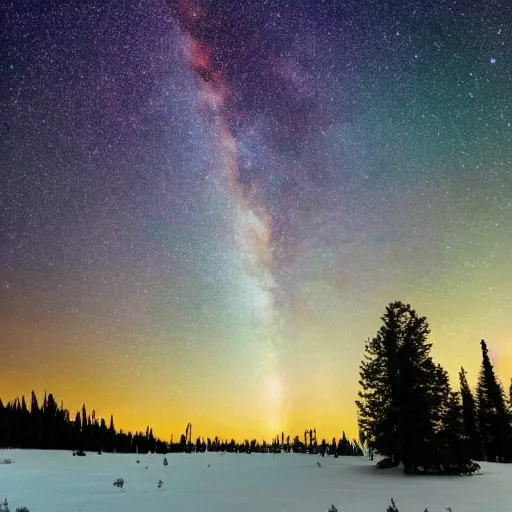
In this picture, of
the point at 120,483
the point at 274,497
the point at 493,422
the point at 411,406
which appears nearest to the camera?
the point at 274,497

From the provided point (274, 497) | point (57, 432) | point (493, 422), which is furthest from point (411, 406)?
point (57, 432)

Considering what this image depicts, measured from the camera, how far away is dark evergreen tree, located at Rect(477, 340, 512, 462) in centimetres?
5234

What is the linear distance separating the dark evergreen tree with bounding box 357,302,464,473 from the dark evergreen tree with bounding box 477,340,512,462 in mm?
30583

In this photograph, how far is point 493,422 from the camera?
177 ft

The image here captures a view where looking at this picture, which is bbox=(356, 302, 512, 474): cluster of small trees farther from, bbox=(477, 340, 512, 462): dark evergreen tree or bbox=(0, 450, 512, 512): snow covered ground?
bbox=(477, 340, 512, 462): dark evergreen tree

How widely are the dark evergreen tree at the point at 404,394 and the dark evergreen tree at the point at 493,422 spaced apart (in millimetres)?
30583

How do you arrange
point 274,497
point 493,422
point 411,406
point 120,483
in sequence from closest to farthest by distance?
point 274,497, point 120,483, point 411,406, point 493,422

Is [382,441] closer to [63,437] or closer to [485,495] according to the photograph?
[485,495]

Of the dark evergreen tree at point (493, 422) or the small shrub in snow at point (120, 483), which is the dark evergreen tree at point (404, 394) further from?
the dark evergreen tree at point (493, 422)

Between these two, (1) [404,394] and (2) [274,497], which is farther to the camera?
(1) [404,394]

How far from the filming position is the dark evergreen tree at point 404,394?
26.4 meters

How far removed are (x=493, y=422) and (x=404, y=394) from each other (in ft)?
113

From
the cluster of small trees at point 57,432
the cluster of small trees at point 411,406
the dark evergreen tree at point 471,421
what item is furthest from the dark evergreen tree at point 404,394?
the cluster of small trees at point 57,432

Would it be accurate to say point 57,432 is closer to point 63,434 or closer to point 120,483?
point 63,434
